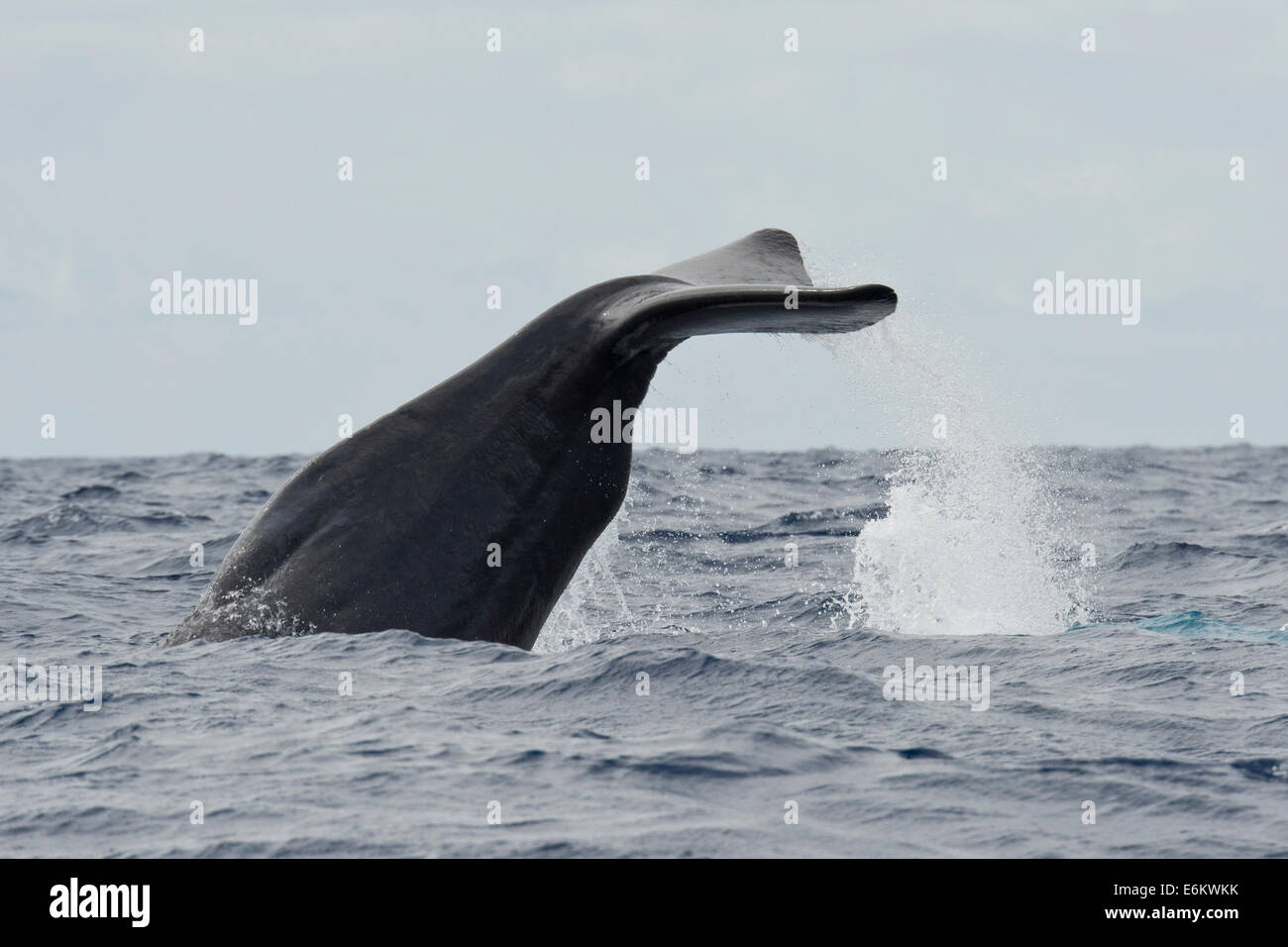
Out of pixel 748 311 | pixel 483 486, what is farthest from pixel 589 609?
pixel 748 311

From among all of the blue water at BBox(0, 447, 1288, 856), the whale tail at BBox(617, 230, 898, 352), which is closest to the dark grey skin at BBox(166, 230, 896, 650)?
the whale tail at BBox(617, 230, 898, 352)

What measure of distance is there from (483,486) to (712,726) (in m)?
1.70

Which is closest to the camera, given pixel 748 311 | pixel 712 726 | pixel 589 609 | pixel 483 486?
pixel 712 726

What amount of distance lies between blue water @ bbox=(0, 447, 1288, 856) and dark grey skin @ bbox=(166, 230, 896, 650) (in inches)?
8.8

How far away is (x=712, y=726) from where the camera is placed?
24.9ft

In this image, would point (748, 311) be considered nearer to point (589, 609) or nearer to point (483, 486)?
point (483, 486)

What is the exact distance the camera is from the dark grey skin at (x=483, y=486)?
8.10m

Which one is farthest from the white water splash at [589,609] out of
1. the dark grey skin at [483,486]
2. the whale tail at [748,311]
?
the whale tail at [748,311]

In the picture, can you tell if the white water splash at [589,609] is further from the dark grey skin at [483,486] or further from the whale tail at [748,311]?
the whale tail at [748,311]

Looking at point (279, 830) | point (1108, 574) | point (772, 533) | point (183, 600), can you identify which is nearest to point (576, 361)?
point (279, 830)

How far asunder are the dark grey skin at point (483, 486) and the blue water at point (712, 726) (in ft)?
0.73
